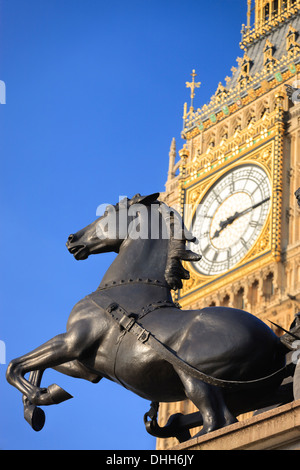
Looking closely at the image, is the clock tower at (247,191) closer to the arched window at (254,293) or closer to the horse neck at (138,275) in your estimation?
the arched window at (254,293)

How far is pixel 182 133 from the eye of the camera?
1526 inches

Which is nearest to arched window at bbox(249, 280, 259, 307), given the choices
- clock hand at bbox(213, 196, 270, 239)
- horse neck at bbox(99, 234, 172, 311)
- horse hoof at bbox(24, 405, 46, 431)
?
clock hand at bbox(213, 196, 270, 239)

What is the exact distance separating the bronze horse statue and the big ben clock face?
23.6m

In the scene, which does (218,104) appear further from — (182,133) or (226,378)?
(226,378)

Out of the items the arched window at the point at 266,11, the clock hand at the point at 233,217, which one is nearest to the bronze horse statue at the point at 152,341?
the clock hand at the point at 233,217

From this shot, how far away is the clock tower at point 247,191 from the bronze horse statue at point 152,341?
21183 mm

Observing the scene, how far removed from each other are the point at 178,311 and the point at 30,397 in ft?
4.45

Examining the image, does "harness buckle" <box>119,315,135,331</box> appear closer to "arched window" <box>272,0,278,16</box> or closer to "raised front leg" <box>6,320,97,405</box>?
"raised front leg" <box>6,320,97,405</box>

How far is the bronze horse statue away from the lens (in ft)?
28.4

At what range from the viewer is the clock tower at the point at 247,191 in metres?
32.6

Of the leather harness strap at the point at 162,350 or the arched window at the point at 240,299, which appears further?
the arched window at the point at 240,299

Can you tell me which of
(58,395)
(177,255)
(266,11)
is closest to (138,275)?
(177,255)

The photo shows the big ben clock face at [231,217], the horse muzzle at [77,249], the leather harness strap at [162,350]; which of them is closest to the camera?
the leather harness strap at [162,350]

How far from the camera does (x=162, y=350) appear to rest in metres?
8.80
